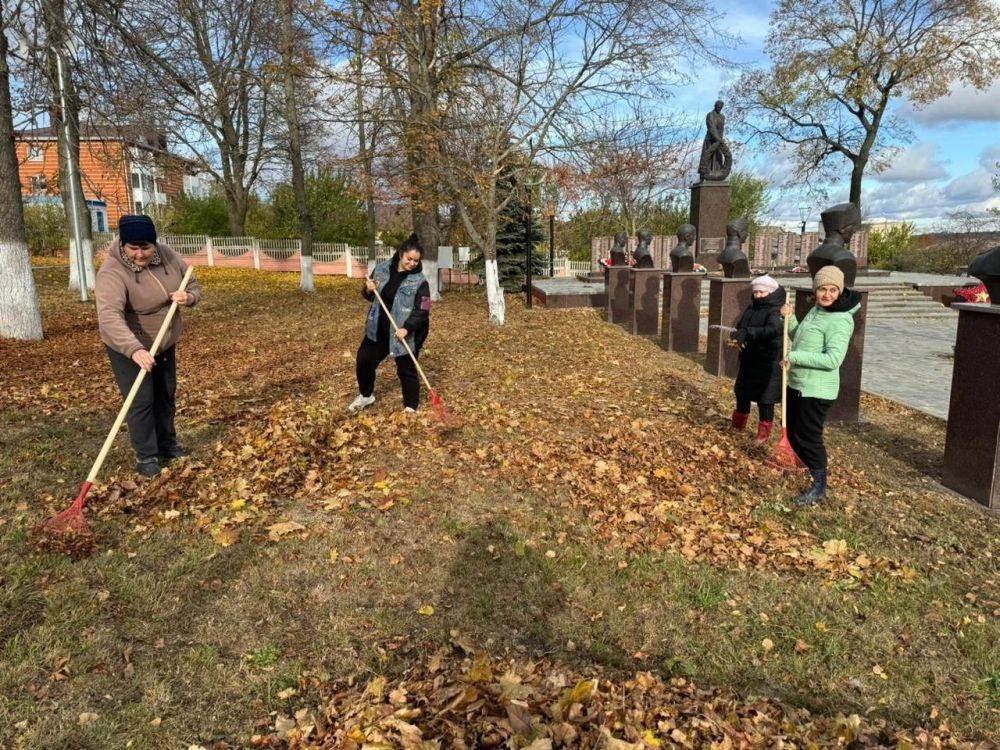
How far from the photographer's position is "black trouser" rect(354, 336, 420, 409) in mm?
5969

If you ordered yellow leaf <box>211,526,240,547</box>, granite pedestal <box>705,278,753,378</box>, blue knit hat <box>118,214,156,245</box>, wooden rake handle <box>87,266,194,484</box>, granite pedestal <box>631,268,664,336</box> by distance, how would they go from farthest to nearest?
granite pedestal <box>631,268,664,336</box>
granite pedestal <box>705,278,753,378</box>
blue knit hat <box>118,214,156,245</box>
wooden rake handle <box>87,266,194,484</box>
yellow leaf <box>211,526,240,547</box>

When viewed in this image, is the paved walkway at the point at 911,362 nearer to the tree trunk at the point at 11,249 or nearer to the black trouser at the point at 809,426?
the black trouser at the point at 809,426

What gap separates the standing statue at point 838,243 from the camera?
5.90 m

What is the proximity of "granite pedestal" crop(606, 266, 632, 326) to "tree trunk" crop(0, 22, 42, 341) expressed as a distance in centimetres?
1005

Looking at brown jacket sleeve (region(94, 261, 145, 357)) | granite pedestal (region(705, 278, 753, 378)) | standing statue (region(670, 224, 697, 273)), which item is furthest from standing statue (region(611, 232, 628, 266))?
brown jacket sleeve (region(94, 261, 145, 357))

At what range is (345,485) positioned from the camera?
4559mm

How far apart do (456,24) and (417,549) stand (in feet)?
40.4

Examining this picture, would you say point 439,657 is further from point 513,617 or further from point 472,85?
point 472,85

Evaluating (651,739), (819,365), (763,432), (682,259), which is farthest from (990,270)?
(682,259)

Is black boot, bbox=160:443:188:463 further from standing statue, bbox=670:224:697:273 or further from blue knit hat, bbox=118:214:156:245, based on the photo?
standing statue, bbox=670:224:697:273

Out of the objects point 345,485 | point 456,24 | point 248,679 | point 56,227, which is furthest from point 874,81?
point 56,227

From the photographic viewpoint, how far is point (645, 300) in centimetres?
1228

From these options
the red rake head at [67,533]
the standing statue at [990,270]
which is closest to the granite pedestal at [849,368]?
the standing statue at [990,270]

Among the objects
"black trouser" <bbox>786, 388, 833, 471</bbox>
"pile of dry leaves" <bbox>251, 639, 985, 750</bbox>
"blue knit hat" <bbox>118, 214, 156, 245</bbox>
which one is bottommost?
"pile of dry leaves" <bbox>251, 639, 985, 750</bbox>
